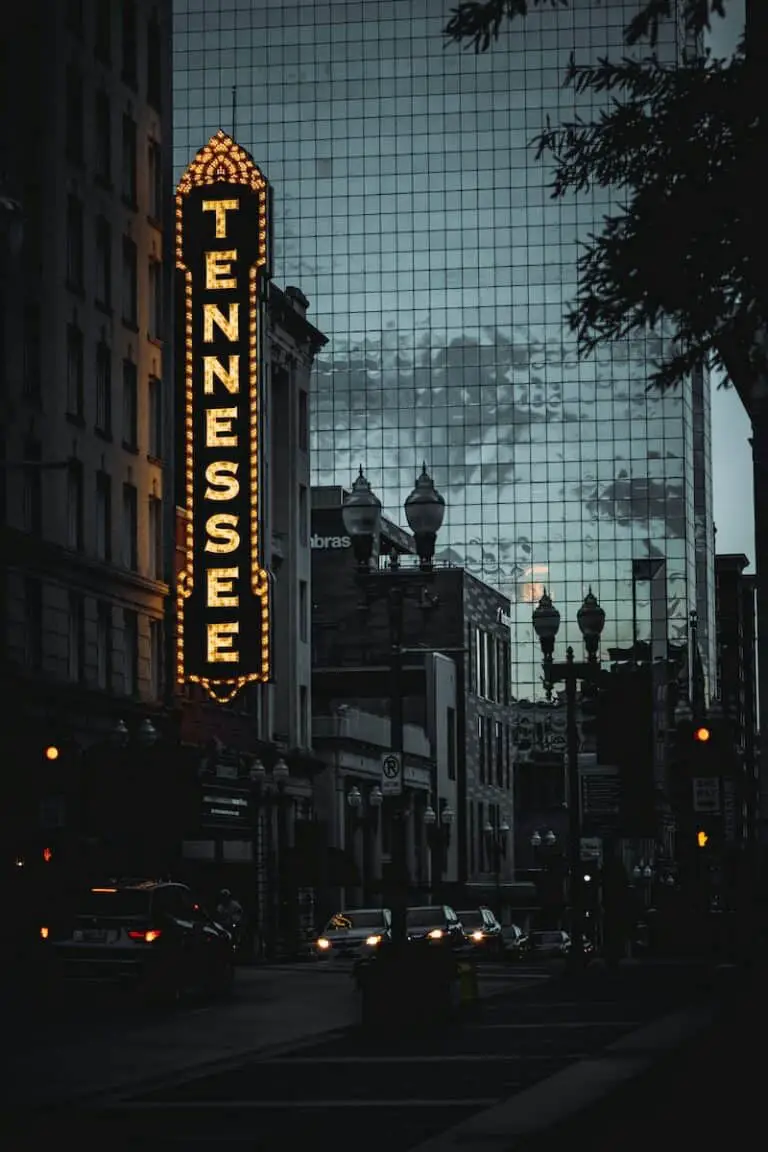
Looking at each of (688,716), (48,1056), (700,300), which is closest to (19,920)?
(688,716)

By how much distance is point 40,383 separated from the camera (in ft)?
182

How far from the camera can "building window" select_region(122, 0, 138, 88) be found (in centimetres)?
6406

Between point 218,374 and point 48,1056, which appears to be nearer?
point 48,1056

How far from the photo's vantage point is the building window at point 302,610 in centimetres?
8138

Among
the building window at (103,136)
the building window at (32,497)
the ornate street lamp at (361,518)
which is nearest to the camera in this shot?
the ornate street lamp at (361,518)

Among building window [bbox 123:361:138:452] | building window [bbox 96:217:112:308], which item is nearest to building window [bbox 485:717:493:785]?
building window [bbox 123:361:138:452]

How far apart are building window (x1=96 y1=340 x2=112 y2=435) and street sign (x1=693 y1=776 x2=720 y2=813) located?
22.4 m

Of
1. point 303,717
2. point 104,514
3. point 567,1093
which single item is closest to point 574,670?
point 104,514

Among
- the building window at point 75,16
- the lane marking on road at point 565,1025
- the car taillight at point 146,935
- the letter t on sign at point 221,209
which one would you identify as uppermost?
the building window at point 75,16

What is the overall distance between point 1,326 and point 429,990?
27.9 metres

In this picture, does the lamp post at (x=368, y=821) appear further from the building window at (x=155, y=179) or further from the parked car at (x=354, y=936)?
the parked car at (x=354, y=936)

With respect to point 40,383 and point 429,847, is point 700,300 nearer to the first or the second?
point 40,383

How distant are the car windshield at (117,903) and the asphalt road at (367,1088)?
587 centimetres

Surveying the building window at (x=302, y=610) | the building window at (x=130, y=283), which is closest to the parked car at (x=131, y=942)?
the building window at (x=130, y=283)
